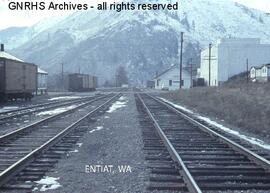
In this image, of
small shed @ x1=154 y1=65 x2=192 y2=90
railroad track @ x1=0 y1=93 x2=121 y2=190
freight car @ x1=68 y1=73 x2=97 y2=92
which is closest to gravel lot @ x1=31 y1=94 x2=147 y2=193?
railroad track @ x1=0 y1=93 x2=121 y2=190

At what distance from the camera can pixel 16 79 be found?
39.2 m

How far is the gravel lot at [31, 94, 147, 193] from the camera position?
27.4 ft

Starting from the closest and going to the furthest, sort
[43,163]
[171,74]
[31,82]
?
[43,163]
[31,82]
[171,74]

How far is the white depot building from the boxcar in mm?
60656

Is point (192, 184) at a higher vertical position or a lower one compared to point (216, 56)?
lower

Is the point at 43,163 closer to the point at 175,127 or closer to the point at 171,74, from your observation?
the point at 175,127

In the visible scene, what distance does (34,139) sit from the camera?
1444 cm

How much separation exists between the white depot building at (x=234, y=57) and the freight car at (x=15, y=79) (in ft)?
200

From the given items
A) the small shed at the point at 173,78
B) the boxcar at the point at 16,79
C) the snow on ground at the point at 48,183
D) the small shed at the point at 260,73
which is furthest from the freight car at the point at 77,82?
the snow on ground at the point at 48,183

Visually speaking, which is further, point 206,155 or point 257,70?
point 257,70

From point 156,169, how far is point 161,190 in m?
1.68

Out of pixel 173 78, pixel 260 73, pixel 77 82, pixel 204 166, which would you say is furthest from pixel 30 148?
pixel 173 78

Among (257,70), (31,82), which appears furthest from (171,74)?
(31,82)

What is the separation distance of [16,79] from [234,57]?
70.8 metres
